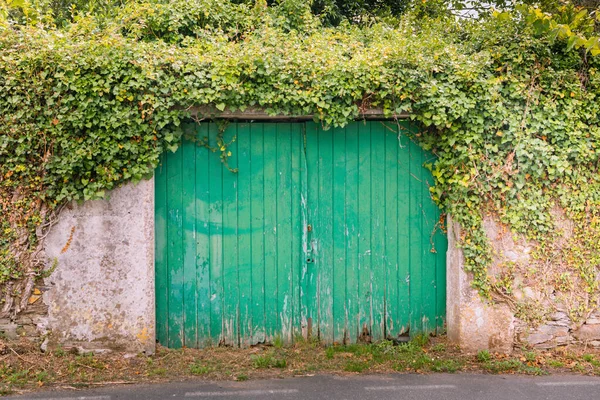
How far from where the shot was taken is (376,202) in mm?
5133

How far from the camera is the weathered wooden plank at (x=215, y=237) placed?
4962mm

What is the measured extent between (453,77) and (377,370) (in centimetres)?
274

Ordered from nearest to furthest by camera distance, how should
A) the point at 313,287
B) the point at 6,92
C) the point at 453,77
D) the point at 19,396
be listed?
the point at 19,396
the point at 6,92
the point at 453,77
the point at 313,287

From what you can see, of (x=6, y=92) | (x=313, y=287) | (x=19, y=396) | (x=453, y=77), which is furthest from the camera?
(x=313, y=287)

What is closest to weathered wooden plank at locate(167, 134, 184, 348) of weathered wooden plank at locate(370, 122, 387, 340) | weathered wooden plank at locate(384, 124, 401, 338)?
weathered wooden plank at locate(370, 122, 387, 340)

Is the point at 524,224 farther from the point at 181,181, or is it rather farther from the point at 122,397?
the point at 122,397

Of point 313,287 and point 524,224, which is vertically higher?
point 524,224

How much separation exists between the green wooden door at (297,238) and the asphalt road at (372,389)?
792 mm

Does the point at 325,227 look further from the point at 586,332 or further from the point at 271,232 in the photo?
the point at 586,332

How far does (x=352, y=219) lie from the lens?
16.8 ft

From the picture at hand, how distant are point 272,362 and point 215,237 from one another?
1.29 meters

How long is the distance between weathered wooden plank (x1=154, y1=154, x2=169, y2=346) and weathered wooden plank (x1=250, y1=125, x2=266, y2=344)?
0.83m

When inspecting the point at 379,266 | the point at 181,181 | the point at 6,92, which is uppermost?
the point at 6,92

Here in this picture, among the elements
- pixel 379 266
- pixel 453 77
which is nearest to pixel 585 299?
pixel 379 266
